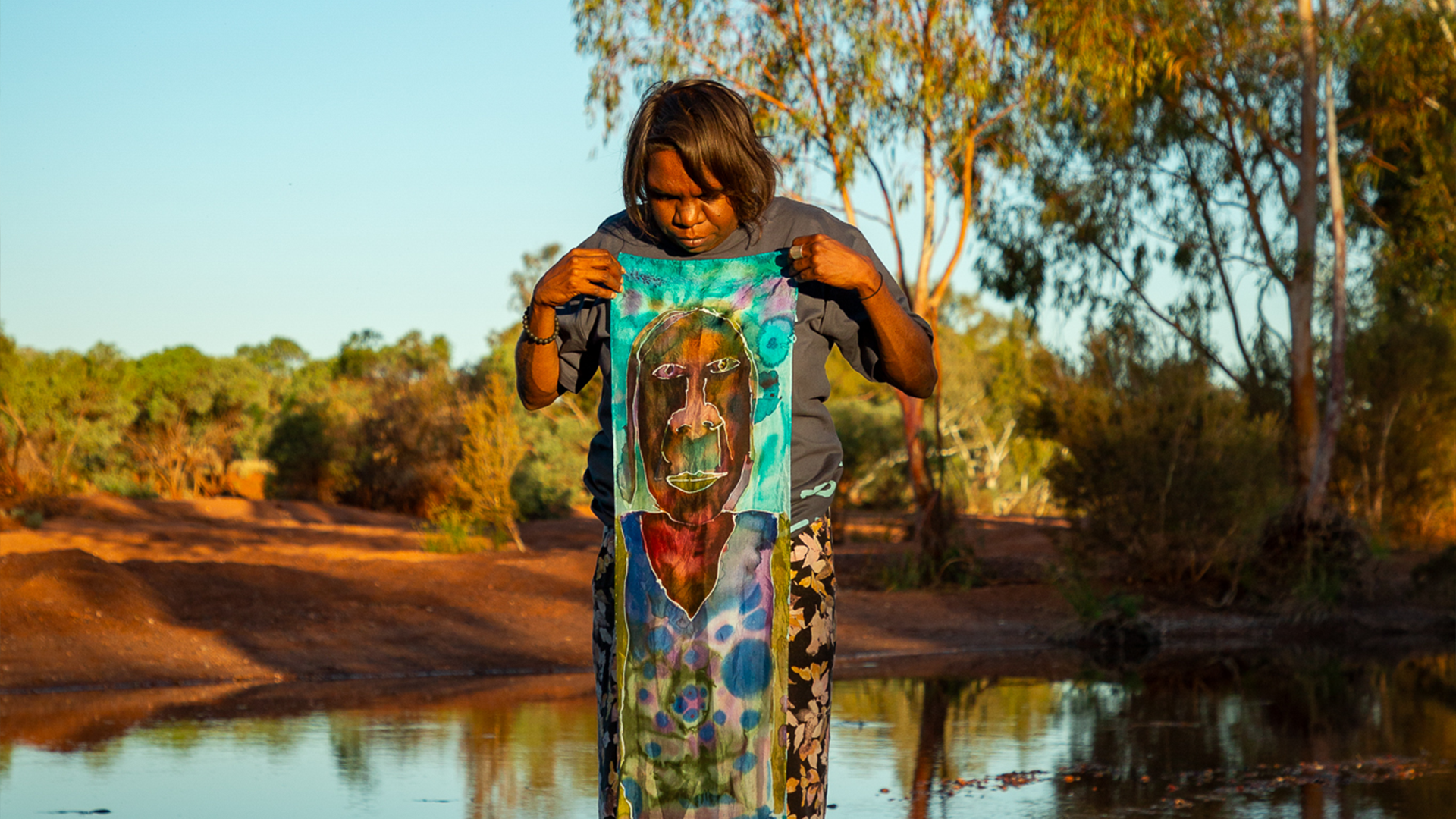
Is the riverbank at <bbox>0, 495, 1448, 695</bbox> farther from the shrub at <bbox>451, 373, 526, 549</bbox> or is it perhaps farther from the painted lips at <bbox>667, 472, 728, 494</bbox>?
the painted lips at <bbox>667, 472, 728, 494</bbox>

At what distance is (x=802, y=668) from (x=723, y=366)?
0.58 m

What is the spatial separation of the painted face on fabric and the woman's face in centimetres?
16

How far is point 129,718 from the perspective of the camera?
25.8 ft

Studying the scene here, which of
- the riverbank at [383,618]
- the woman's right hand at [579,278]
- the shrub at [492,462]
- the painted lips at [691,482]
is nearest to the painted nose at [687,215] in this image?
the woman's right hand at [579,278]

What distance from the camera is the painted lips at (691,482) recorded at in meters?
2.80

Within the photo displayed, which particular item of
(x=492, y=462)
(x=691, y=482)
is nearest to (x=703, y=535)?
(x=691, y=482)

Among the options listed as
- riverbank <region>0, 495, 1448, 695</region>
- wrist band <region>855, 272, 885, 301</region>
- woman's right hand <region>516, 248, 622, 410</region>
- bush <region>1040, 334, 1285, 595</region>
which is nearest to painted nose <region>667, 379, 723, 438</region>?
woman's right hand <region>516, 248, 622, 410</region>

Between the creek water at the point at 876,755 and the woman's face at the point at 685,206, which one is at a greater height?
the woman's face at the point at 685,206

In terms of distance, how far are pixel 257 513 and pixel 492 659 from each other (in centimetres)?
1474

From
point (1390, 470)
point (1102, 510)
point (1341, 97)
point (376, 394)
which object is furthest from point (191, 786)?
point (376, 394)

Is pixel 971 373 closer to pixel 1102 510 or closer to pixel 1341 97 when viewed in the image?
pixel 1341 97

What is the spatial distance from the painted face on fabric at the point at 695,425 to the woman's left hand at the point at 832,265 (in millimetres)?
212

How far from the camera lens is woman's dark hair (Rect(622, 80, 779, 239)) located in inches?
107

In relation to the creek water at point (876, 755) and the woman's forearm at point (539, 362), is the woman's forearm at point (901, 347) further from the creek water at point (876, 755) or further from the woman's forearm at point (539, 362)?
the creek water at point (876, 755)
